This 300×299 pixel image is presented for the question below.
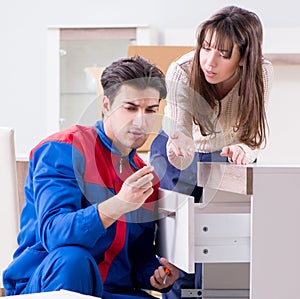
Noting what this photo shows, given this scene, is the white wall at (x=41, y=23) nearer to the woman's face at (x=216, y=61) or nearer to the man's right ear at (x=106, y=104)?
the woman's face at (x=216, y=61)

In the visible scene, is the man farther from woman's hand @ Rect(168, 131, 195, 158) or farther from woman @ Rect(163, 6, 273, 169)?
woman @ Rect(163, 6, 273, 169)

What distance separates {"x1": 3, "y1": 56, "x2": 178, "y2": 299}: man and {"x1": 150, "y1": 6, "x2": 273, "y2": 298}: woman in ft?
0.50

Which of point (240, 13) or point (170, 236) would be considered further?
point (240, 13)

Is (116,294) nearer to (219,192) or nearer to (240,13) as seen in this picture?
(219,192)

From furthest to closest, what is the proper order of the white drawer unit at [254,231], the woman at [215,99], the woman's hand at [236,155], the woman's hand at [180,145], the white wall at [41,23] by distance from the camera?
the white wall at [41,23], the woman at [215,99], the woman's hand at [180,145], the woman's hand at [236,155], the white drawer unit at [254,231]

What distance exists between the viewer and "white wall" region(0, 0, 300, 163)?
3969 mm

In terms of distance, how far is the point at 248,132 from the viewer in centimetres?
204

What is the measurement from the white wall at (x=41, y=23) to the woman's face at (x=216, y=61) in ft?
6.40

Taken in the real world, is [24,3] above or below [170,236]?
above

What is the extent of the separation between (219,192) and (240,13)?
1.79ft

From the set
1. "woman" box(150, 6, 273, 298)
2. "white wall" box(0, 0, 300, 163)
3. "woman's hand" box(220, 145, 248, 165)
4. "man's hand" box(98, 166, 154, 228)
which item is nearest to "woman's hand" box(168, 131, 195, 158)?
"woman" box(150, 6, 273, 298)

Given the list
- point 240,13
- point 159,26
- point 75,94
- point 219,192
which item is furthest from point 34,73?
point 219,192

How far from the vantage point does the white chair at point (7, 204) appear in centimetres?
220

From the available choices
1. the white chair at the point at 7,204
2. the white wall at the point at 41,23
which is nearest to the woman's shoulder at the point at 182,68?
the white chair at the point at 7,204
